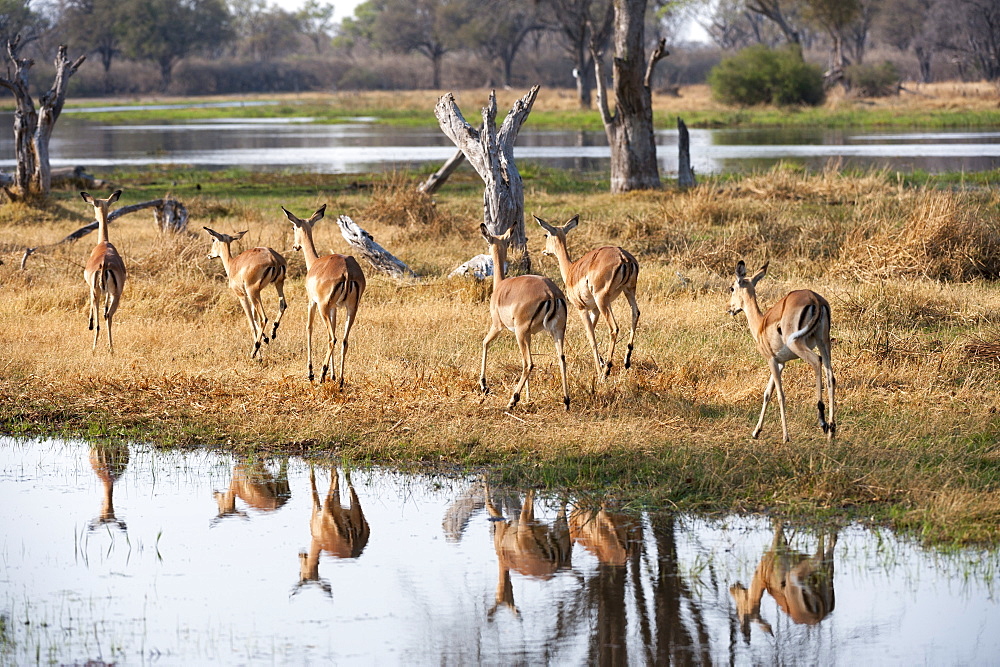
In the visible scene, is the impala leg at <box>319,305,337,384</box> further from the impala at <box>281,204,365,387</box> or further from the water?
the water

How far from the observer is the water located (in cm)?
2916

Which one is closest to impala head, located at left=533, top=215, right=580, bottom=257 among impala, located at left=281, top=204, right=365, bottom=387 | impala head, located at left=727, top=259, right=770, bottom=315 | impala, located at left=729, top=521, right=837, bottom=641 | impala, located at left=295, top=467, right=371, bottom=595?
impala, located at left=281, top=204, right=365, bottom=387

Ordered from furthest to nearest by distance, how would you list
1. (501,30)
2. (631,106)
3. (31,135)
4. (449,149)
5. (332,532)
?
1. (501,30)
2. (449,149)
3. (631,106)
4. (31,135)
5. (332,532)

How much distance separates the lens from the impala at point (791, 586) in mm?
5293

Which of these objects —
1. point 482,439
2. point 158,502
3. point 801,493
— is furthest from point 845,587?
point 158,502

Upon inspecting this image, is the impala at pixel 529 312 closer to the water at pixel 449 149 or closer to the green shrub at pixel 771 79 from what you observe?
the water at pixel 449 149

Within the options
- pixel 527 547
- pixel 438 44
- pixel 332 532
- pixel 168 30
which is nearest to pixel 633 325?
pixel 527 547

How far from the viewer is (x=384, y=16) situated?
304 ft

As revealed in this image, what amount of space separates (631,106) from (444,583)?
54.3 ft

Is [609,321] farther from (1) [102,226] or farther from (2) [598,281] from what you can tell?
(1) [102,226]

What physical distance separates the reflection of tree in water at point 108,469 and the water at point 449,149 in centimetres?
1735

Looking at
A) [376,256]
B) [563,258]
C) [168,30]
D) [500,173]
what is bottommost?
[376,256]

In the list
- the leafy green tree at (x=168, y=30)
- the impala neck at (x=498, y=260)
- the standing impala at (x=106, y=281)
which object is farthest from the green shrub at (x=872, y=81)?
the leafy green tree at (x=168, y=30)

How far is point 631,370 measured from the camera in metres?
9.53
